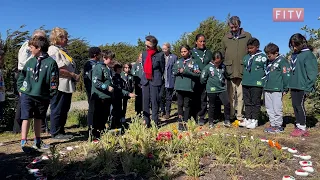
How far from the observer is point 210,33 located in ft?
37.8

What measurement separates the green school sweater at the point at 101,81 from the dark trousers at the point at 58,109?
479mm

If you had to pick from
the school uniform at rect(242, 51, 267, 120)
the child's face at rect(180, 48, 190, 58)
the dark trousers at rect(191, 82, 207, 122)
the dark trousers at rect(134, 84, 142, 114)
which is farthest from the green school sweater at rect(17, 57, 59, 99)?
the school uniform at rect(242, 51, 267, 120)

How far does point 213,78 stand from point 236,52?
2.69ft

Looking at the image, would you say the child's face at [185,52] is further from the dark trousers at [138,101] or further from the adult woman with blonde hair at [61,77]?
the adult woman with blonde hair at [61,77]

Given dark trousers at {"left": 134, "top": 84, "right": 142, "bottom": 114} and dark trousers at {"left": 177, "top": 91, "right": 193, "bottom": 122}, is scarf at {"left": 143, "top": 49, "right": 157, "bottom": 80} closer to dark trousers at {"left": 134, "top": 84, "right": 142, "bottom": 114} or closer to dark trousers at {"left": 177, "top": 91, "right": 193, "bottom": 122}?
dark trousers at {"left": 177, "top": 91, "right": 193, "bottom": 122}

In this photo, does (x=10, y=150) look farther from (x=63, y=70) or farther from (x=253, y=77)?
(x=253, y=77)

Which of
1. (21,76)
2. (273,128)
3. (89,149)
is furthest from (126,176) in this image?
(273,128)

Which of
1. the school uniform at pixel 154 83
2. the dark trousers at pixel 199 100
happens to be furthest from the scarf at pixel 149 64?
the dark trousers at pixel 199 100

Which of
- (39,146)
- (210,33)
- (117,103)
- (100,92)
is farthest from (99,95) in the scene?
(210,33)

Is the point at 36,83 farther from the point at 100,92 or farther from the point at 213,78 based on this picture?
the point at 213,78

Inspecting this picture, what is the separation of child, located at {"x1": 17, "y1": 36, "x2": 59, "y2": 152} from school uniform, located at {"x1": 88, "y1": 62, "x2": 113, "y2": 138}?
89 centimetres

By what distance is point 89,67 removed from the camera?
5.50 m

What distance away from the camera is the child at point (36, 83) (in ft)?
13.9

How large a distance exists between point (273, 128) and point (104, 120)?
3188mm
